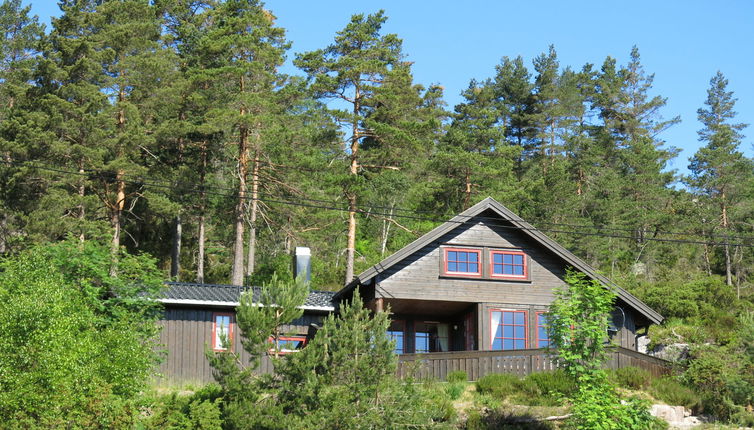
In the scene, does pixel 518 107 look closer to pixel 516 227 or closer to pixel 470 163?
pixel 470 163

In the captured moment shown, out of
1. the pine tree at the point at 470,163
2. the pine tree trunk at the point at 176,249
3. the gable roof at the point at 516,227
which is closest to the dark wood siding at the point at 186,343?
the gable roof at the point at 516,227

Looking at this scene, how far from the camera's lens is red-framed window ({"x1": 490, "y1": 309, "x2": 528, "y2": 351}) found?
1201 inches

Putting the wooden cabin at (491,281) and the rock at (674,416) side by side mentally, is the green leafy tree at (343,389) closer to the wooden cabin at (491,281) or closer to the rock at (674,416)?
the rock at (674,416)

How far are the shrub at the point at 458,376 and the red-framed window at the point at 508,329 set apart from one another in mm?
3690

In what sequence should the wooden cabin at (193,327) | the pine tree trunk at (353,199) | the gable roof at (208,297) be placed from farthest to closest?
the pine tree trunk at (353,199) < the wooden cabin at (193,327) < the gable roof at (208,297)

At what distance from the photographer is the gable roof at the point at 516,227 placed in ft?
95.8

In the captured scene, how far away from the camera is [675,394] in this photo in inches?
977

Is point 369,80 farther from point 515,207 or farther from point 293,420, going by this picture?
point 293,420

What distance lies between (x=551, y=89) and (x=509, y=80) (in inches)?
122

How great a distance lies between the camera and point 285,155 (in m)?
39.7

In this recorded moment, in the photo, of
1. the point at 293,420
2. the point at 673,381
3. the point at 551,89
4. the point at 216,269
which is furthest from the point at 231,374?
the point at 551,89

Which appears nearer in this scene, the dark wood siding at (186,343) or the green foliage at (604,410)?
the green foliage at (604,410)

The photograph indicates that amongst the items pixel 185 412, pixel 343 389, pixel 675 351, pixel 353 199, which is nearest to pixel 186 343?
pixel 185 412

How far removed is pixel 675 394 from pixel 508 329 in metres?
7.02
